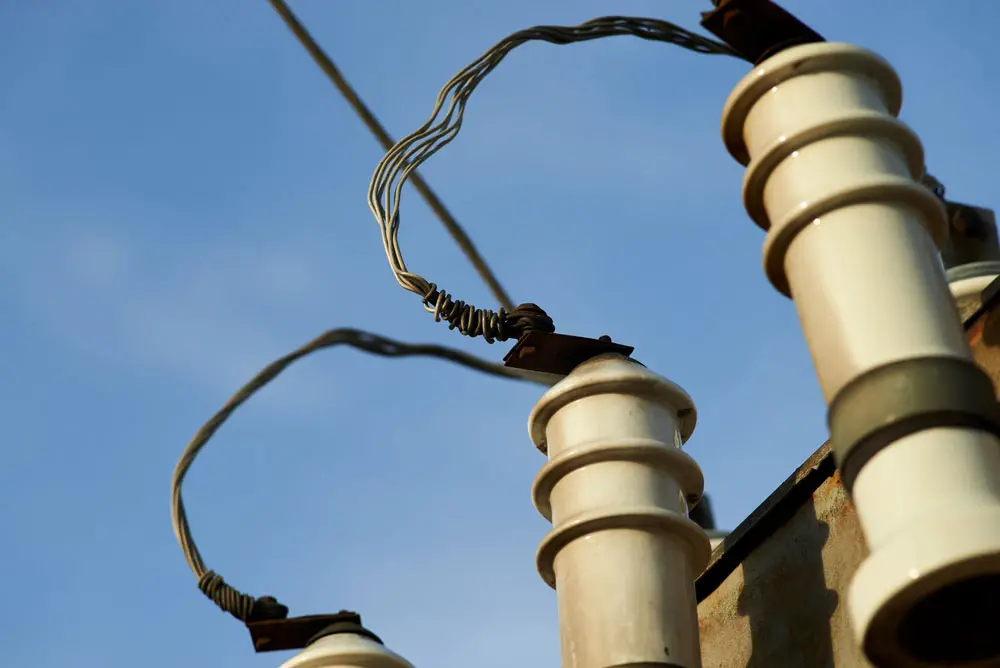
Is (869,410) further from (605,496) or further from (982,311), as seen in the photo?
(982,311)

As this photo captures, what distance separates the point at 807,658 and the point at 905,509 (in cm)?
211

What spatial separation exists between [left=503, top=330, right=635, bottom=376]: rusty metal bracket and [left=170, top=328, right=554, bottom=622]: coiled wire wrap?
427mm

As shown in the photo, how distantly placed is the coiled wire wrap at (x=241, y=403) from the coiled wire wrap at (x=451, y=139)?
2.29 ft

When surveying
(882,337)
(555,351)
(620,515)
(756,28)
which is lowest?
(882,337)

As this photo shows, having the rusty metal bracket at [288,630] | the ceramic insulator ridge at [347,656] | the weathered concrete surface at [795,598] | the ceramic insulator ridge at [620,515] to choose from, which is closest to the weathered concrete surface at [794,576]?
the weathered concrete surface at [795,598]

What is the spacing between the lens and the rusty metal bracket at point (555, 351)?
4.41 metres

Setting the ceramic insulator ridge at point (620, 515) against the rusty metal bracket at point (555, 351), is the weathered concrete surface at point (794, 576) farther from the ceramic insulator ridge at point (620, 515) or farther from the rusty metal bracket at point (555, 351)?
the rusty metal bracket at point (555, 351)

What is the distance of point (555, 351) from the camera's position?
178 inches

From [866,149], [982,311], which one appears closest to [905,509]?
[866,149]

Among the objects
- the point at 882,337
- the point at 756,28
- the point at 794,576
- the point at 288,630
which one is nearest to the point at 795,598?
the point at 794,576

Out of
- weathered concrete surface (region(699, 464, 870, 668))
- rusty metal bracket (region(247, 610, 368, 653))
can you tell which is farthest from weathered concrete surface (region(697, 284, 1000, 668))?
rusty metal bracket (region(247, 610, 368, 653))

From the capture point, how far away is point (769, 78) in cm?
349

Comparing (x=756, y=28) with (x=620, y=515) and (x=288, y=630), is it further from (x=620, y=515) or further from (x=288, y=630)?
(x=288, y=630)

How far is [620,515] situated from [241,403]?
1676 mm
